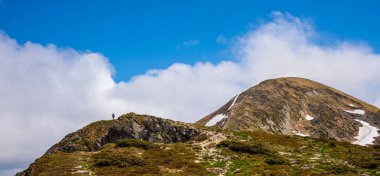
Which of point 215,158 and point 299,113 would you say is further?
point 299,113

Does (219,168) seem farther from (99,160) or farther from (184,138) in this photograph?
(184,138)

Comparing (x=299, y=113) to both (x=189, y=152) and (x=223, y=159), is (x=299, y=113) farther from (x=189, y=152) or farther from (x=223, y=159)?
(x=223, y=159)

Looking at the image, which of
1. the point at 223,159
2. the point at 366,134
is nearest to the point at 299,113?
the point at 366,134

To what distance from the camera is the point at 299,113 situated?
497 feet

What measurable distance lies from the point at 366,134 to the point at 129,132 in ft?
339

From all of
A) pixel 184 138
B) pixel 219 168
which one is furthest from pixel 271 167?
pixel 184 138

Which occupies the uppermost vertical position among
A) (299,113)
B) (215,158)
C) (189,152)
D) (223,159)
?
(299,113)

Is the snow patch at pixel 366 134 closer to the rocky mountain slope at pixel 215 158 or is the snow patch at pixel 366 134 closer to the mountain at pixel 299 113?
the mountain at pixel 299 113

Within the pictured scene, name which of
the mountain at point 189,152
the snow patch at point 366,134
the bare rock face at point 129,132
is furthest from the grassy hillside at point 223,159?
the snow patch at point 366,134

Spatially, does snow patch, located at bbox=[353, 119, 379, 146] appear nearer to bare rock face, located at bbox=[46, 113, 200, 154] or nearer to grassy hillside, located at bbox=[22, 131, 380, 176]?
grassy hillside, located at bbox=[22, 131, 380, 176]

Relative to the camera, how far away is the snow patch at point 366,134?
429 feet

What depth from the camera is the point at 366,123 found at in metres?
153

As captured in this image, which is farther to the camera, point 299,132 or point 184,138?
point 299,132

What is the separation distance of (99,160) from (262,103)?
10984cm
